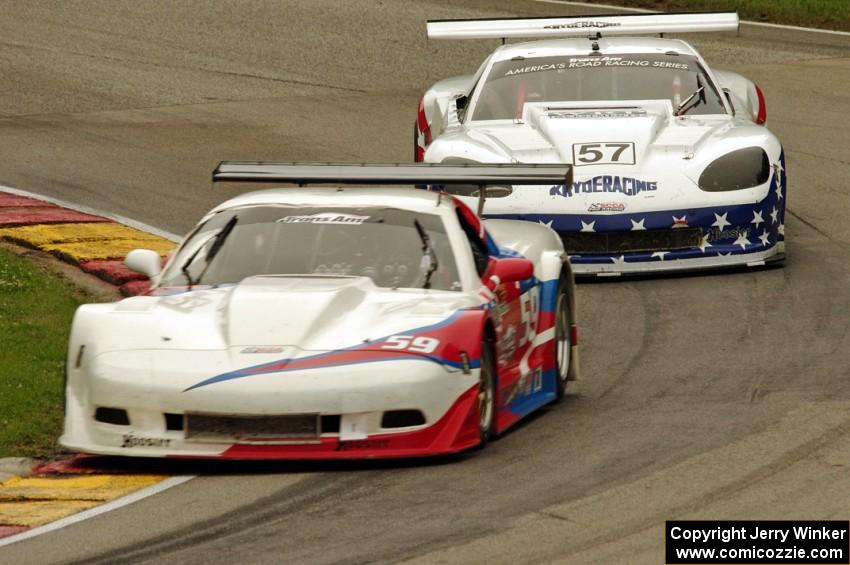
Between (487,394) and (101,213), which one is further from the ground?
A: (487,394)

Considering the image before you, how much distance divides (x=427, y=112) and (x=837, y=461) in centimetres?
777

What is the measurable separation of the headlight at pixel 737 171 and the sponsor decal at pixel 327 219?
13.4 feet

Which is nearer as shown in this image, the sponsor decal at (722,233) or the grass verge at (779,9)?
the sponsor decal at (722,233)

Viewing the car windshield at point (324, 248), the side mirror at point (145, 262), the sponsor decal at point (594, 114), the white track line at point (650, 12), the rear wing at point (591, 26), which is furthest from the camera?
the white track line at point (650, 12)

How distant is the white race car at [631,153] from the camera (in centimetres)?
1254

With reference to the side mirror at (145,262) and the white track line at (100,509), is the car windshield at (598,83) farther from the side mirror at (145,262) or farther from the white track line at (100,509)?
the white track line at (100,509)

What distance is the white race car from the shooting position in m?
12.5

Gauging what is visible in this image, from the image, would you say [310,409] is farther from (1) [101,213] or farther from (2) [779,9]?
(2) [779,9]

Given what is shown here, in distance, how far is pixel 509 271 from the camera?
8.95 m

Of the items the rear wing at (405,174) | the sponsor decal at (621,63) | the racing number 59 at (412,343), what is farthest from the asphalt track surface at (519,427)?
the sponsor decal at (621,63)

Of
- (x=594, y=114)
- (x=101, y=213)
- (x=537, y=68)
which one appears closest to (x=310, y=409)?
(x=594, y=114)

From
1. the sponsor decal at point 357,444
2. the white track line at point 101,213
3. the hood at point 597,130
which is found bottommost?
the white track line at point 101,213

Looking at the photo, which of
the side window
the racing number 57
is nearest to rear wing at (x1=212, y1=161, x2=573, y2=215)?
the side window

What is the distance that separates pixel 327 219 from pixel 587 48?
5.80 metres
